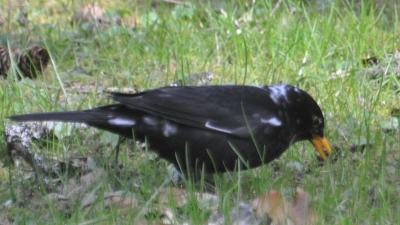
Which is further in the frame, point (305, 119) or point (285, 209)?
point (305, 119)

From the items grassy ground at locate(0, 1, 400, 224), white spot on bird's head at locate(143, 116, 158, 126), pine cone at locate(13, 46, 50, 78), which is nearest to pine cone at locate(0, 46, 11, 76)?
pine cone at locate(13, 46, 50, 78)

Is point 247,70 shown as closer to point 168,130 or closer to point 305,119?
point 305,119

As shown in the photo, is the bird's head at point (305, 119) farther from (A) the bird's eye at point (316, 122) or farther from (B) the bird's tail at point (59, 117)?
(B) the bird's tail at point (59, 117)

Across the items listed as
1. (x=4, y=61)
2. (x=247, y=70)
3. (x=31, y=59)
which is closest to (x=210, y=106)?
(x=247, y=70)

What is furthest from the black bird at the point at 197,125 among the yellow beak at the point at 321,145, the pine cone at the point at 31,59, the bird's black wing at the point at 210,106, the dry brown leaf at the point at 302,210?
the pine cone at the point at 31,59

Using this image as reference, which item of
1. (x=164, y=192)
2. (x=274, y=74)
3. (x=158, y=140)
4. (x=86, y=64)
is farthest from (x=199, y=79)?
(x=164, y=192)

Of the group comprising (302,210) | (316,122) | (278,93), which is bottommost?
(302,210)
